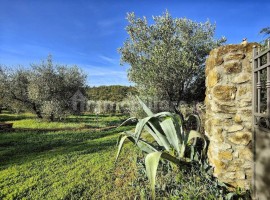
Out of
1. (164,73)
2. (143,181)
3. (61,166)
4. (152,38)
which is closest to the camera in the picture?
(143,181)

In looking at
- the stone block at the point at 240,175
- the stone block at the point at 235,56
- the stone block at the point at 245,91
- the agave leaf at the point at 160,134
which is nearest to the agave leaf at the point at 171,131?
the agave leaf at the point at 160,134

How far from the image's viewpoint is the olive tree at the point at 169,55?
1041 cm

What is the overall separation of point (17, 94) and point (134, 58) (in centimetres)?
1019

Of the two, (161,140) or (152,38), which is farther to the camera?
(152,38)

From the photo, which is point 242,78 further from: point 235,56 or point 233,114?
point 233,114

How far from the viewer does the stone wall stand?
326cm

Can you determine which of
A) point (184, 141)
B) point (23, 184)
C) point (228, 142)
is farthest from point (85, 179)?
point (228, 142)

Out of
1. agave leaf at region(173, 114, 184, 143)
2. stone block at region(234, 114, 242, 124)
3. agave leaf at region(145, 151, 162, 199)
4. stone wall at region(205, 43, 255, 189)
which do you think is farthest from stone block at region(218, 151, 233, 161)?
agave leaf at region(145, 151, 162, 199)

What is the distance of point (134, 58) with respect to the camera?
11602mm

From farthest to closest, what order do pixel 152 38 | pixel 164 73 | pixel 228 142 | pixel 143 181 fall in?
pixel 152 38 → pixel 164 73 → pixel 143 181 → pixel 228 142

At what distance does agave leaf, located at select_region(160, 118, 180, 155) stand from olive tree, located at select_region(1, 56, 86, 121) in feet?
42.4

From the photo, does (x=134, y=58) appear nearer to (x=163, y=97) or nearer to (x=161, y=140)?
(x=163, y=97)

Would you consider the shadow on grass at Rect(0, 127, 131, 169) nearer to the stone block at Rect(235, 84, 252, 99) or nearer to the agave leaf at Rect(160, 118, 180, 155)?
the agave leaf at Rect(160, 118, 180, 155)

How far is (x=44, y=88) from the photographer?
15.9 metres
